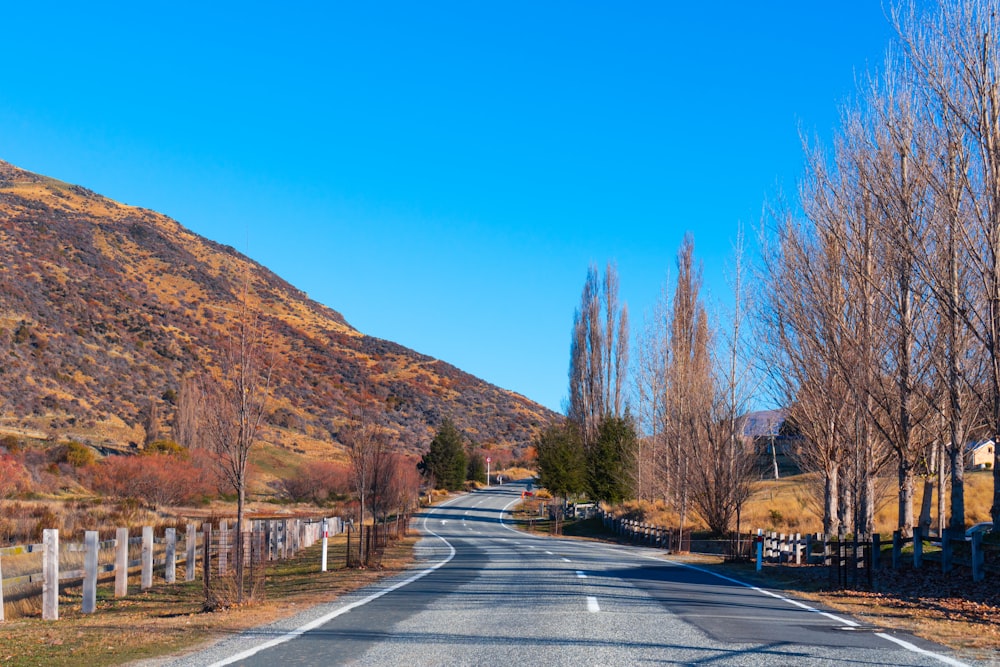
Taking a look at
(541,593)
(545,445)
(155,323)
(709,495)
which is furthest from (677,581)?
(155,323)

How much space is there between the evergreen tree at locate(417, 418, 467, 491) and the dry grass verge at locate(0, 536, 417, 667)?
66160 millimetres

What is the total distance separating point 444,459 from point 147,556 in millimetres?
71212

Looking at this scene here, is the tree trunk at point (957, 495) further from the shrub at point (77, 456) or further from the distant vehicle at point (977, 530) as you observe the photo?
the shrub at point (77, 456)

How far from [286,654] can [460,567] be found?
13810 mm

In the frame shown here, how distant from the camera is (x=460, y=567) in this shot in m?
22.0

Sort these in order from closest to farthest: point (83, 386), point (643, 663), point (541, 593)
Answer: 1. point (643, 663)
2. point (541, 593)
3. point (83, 386)

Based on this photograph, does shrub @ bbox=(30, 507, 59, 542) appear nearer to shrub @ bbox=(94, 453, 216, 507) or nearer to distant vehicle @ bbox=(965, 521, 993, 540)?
shrub @ bbox=(94, 453, 216, 507)

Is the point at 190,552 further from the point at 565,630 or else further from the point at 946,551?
the point at 946,551

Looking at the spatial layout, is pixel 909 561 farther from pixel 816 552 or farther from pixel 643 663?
pixel 643 663

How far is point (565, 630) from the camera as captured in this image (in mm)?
10125

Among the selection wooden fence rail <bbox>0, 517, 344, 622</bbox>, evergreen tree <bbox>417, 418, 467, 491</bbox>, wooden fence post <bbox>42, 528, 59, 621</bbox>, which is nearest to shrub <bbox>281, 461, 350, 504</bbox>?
evergreen tree <bbox>417, 418, 467, 491</bbox>

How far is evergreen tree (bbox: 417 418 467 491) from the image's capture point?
86.2 metres

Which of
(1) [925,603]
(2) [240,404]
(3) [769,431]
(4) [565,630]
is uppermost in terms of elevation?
(2) [240,404]

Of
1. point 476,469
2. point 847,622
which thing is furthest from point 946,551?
point 476,469
